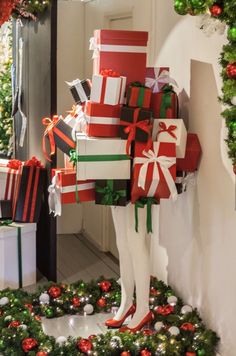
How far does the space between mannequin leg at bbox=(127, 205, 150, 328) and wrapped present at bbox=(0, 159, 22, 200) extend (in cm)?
143

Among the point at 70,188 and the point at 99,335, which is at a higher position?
the point at 70,188

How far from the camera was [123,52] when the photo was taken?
3.19 meters

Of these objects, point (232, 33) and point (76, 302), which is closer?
point (232, 33)

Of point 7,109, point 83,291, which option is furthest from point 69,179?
point 7,109

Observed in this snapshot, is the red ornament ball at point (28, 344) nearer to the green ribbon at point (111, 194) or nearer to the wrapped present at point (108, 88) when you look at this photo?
the green ribbon at point (111, 194)

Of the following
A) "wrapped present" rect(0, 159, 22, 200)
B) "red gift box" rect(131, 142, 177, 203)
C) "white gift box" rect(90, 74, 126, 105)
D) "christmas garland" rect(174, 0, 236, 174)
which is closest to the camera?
"christmas garland" rect(174, 0, 236, 174)

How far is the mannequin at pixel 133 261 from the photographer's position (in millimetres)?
3428

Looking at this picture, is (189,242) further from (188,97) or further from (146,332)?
(188,97)

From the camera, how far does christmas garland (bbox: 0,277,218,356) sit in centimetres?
320

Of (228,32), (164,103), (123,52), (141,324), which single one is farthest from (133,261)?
(228,32)

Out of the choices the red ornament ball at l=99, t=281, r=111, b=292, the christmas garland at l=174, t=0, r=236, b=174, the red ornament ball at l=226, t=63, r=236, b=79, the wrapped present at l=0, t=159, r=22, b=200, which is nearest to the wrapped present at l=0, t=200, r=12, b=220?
the wrapped present at l=0, t=159, r=22, b=200

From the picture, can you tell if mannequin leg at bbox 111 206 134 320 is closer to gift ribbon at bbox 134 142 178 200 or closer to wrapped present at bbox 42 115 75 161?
gift ribbon at bbox 134 142 178 200

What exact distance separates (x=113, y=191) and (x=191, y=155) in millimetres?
473

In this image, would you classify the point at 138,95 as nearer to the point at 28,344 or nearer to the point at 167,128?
the point at 167,128
